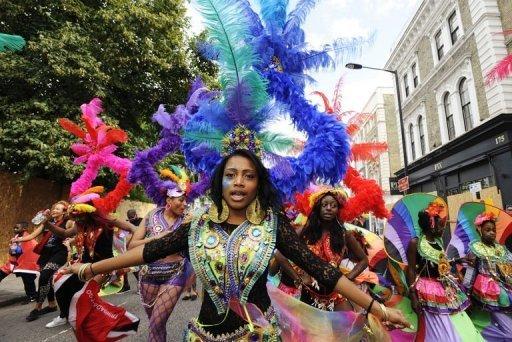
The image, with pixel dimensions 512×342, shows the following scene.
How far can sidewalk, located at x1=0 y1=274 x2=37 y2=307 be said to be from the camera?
815cm

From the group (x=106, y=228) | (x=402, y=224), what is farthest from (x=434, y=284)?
(x=106, y=228)

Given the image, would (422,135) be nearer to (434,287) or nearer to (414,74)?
(414,74)

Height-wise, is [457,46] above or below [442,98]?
above

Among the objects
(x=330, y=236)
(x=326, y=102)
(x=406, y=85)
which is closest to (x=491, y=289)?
(x=330, y=236)

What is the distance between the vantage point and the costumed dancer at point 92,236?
384cm

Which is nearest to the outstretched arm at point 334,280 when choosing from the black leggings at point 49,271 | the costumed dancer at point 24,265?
the black leggings at point 49,271

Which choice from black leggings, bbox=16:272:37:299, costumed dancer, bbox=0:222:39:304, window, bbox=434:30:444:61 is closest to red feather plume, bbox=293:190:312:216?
costumed dancer, bbox=0:222:39:304

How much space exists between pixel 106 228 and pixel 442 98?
18275 millimetres

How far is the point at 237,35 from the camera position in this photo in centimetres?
295

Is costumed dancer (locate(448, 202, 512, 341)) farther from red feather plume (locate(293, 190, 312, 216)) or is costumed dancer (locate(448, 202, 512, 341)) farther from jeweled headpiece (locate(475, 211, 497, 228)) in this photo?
red feather plume (locate(293, 190, 312, 216))

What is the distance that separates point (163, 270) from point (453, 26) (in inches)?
730

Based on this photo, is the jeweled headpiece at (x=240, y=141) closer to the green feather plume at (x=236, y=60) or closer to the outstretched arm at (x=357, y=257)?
the green feather plume at (x=236, y=60)

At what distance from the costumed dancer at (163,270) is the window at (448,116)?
16.9 m

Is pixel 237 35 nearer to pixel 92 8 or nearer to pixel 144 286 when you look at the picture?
pixel 144 286
